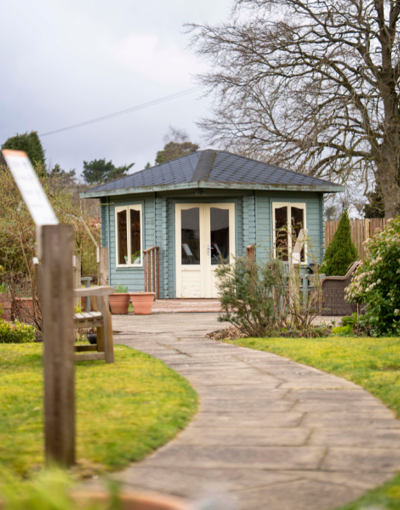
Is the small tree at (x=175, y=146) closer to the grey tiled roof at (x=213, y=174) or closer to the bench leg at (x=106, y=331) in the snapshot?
the grey tiled roof at (x=213, y=174)

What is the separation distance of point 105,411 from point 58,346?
1.01 metres

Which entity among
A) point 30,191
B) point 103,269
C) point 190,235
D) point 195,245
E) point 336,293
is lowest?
point 336,293

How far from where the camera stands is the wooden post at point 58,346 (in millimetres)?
2188

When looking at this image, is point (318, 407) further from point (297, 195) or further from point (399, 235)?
point (297, 195)

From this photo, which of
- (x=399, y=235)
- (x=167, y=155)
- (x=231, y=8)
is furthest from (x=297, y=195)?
(x=167, y=155)

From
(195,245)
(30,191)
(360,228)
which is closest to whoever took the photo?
(30,191)

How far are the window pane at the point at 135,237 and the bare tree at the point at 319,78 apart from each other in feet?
22.1

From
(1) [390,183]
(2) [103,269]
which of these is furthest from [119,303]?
(1) [390,183]

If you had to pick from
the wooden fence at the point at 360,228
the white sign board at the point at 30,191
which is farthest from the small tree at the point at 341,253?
the white sign board at the point at 30,191

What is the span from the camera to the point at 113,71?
27.0 metres

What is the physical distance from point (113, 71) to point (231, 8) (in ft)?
34.5

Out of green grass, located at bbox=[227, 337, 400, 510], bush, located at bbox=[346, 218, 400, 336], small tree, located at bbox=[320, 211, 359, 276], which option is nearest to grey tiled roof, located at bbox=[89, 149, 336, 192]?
small tree, located at bbox=[320, 211, 359, 276]

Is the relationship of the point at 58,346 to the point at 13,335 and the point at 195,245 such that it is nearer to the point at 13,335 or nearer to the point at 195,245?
the point at 13,335

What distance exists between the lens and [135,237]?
13375mm
